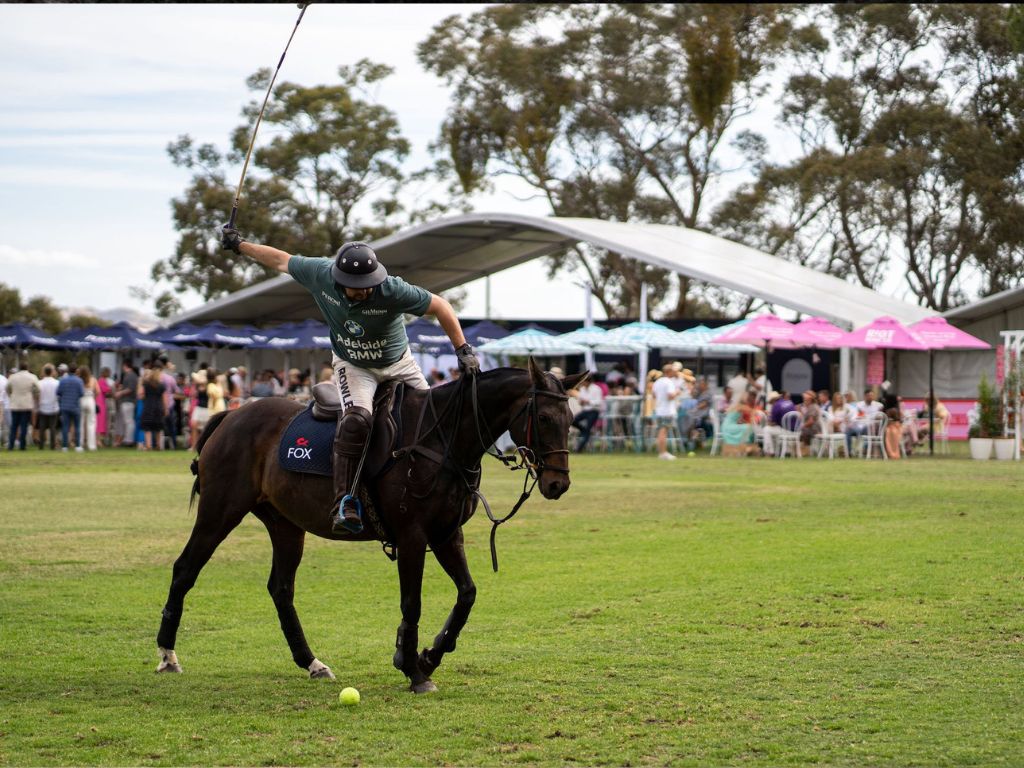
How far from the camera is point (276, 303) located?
49.7 m

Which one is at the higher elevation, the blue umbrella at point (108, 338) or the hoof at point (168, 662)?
the blue umbrella at point (108, 338)

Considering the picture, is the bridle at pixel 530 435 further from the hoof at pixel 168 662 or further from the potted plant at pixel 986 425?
the potted plant at pixel 986 425

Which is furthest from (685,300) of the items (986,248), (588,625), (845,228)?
(588,625)

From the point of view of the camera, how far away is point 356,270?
27.6 feet

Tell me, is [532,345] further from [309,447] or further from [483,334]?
[309,447]

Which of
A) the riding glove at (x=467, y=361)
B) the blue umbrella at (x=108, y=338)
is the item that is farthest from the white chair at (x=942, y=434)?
the riding glove at (x=467, y=361)

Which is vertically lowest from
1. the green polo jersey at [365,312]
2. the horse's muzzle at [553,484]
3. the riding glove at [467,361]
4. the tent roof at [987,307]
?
the horse's muzzle at [553,484]

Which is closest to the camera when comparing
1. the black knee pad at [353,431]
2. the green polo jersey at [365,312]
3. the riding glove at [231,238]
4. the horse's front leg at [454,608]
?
the horse's front leg at [454,608]

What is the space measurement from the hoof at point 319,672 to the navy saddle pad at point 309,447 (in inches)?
48.0

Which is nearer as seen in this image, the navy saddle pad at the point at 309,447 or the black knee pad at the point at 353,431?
the black knee pad at the point at 353,431

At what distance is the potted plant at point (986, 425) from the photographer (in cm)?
3081

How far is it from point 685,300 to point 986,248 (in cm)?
1309

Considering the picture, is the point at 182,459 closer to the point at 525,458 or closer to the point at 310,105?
the point at 525,458

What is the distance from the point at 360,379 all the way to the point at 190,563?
1.67 m
